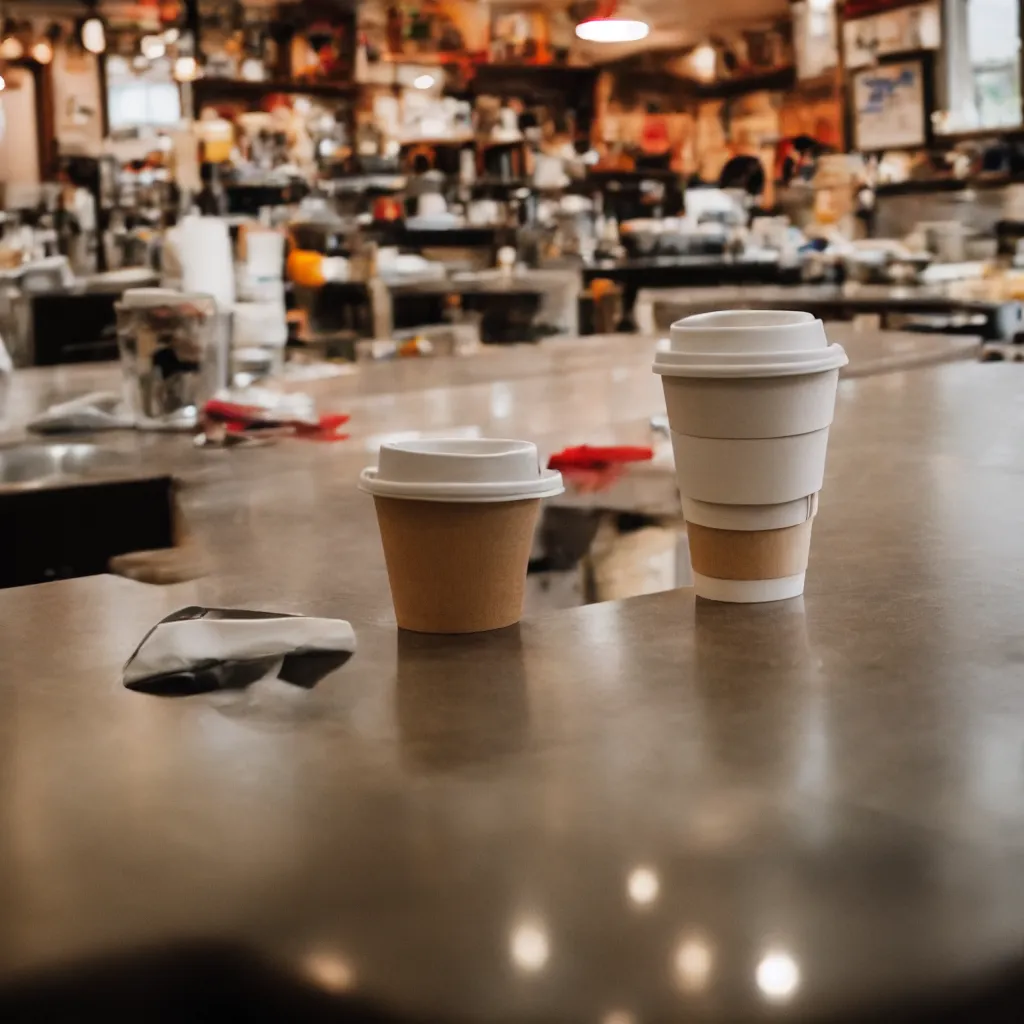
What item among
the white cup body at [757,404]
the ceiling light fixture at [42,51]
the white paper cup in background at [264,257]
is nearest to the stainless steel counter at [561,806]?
the white cup body at [757,404]

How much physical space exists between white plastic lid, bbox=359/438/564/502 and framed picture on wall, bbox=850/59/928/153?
7055mm

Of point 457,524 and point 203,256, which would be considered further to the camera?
point 203,256

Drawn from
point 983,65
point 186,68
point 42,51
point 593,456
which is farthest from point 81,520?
point 42,51

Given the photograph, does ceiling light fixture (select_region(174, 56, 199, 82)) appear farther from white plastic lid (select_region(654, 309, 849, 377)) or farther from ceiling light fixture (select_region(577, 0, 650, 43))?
white plastic lid (select_region(654, 309, 849, 377))

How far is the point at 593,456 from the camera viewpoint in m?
1.81

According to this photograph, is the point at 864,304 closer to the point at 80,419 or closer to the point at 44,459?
the point at 80,419

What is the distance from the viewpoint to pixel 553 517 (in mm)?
1613

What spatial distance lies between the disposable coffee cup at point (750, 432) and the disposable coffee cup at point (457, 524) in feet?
0.45

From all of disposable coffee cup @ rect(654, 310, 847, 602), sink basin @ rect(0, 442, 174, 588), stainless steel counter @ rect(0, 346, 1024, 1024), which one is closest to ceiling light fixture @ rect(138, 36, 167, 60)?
sink basin @ rect(0, 442, 174, 588)

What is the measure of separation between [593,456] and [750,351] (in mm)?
830

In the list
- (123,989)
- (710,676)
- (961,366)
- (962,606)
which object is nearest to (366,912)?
(123,989)

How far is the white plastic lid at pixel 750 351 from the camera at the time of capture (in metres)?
0.98

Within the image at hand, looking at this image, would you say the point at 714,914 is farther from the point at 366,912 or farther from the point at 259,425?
the point at 259,425

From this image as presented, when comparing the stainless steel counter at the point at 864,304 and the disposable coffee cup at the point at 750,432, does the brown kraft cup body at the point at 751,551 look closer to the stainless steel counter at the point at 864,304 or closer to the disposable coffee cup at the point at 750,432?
the disposable coffee cup at the point at 750,432
